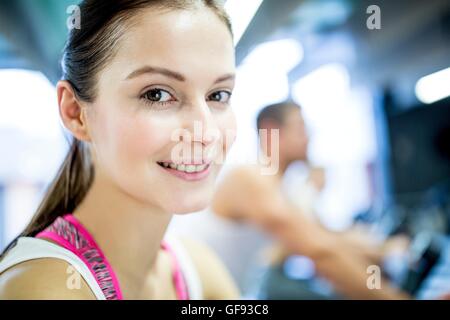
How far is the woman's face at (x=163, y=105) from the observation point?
0.58m

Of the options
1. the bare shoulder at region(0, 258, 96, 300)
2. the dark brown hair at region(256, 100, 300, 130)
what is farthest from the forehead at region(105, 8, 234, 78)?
the dark brown hair at region(256, 100, 300, 130)

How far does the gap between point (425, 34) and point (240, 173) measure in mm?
1587

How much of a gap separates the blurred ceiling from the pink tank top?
213 millimetres

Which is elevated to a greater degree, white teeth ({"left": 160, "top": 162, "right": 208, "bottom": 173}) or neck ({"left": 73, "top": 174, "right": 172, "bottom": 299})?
white teeth ({"left": 160, "top": 162, "right": 208, "bottom": 173})

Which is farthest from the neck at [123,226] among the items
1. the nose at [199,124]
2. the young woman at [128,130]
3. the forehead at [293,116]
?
the forehead at [293,116]

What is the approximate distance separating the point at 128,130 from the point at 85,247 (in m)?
0.15

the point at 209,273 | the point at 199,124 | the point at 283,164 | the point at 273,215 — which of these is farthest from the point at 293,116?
the point at 199,124

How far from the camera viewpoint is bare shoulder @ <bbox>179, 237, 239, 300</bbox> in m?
0.77

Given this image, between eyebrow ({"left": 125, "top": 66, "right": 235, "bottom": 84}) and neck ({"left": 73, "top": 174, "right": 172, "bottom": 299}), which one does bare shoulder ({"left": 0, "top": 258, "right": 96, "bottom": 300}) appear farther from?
eyebrow ({"left": 125, "top": 66, "right": 235, "bottom": 84})

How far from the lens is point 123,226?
64cm

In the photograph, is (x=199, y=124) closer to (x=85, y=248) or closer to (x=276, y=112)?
(x=85, y=248)

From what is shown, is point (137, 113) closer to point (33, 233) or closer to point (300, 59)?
point (33, 233)

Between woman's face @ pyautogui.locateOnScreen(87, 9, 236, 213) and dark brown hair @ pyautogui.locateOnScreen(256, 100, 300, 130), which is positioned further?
dark brown hair @ pyautogui.locateOnScreen(256, 100, 300, 130)
